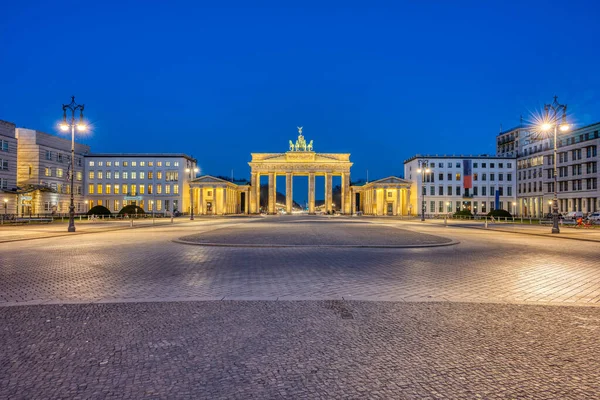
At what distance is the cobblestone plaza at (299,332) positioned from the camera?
167 inches

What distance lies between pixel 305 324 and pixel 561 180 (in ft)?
327

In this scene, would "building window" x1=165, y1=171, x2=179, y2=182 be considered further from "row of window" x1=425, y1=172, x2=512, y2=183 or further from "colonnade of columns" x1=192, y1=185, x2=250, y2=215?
"row of window" x1=425, y1=172, x2=512, y2=183

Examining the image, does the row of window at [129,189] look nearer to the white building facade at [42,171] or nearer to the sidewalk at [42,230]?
the white building facade at [42,171]

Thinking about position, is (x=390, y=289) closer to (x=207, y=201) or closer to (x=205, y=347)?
(x=205, y=347)

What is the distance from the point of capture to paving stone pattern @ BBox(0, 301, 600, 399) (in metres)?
4.14

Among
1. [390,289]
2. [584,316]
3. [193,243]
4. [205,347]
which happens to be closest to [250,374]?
[205,347]

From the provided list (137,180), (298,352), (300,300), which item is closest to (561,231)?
(300,300)

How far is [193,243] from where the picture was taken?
2084cm

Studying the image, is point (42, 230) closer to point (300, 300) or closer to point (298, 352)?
point (300, 300)

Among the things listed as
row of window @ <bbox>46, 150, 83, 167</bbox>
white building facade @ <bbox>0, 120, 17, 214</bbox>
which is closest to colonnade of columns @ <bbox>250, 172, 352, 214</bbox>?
row of window @ <bbox>46, 150, 83, 167</bbox>

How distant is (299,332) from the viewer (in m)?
6.00

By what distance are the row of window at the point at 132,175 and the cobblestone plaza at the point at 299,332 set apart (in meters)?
97.9

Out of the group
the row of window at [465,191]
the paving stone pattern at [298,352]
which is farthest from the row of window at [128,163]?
the paving stone pattern at [298,352]

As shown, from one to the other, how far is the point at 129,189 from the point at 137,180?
10.7ft
